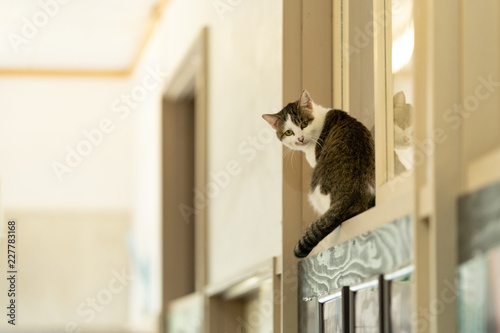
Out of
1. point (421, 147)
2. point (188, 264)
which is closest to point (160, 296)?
point (188, 264)

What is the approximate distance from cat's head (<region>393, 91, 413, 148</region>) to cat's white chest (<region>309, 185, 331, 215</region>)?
238mm

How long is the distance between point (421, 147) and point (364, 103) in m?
0.73

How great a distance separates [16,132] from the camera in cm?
586

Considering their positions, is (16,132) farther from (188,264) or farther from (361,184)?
(361,184)
